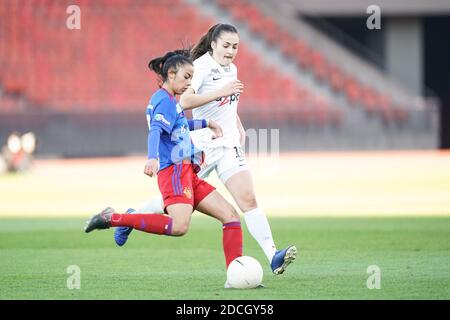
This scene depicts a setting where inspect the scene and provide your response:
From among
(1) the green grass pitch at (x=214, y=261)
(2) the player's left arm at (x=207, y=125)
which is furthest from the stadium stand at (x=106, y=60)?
(2) the player's left arm at (x=207, y=125)

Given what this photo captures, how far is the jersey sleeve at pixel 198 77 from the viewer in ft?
25.9

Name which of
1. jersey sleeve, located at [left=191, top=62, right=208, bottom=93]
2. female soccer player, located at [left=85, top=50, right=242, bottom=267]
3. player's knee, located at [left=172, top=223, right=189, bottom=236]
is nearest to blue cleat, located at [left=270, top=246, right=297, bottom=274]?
female soccer player, located at [left=85, top=50, right=242, bottom=267]

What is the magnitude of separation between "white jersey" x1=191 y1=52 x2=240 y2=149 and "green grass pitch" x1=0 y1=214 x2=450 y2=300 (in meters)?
1.11

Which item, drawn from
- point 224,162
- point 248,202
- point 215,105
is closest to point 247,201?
point 248,202

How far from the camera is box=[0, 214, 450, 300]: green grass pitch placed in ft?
23.0

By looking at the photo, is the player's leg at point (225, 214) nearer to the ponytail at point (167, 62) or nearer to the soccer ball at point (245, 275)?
the soccer ball at point (245, 275)

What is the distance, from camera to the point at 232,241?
752 cm

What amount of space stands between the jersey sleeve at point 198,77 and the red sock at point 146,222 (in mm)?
1118

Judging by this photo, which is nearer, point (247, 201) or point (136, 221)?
point (136, 221)

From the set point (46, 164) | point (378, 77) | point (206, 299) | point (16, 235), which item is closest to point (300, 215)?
point (16, 235)

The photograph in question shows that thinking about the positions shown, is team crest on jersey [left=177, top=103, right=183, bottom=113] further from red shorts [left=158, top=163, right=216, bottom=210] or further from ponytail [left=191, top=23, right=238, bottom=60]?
ponytail [left=191, top=23, right=238, bottom=60]

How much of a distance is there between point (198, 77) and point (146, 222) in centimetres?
130

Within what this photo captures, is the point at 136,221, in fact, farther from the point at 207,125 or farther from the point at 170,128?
the point at 207,125

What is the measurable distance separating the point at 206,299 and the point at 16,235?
539cm
